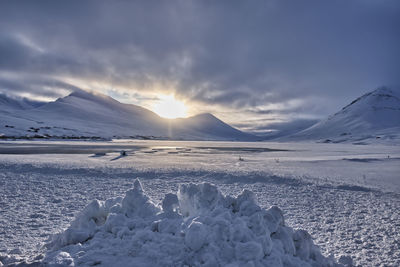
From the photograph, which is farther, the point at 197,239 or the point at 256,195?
the point at 256,195

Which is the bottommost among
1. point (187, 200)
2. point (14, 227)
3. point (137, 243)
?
point (14, 227)

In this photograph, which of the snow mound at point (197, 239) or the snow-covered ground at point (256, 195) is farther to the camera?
the snow-covered ground at point (256, 195)

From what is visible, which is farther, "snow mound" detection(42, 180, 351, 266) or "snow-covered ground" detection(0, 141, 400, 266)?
"snow-covered ground" detection(0, 141, 400, 266)

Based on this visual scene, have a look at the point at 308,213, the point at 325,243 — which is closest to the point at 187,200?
the point at 325,243

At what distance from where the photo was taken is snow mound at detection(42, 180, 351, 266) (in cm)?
414

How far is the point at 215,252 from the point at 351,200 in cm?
730

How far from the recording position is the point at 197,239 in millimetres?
4160

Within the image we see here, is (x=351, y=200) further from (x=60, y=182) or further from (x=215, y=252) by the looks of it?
(x=60, y=182)

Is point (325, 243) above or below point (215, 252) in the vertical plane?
below

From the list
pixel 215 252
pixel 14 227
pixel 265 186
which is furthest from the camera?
pixel 265 186

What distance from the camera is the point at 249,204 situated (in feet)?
16.4

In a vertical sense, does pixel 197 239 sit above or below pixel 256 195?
above

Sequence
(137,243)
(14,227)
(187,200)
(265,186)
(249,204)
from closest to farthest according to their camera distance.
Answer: (137,243) → (249,204) → (187,200) → (14,227) → (265,186)

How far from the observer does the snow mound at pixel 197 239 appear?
4.14 metres
